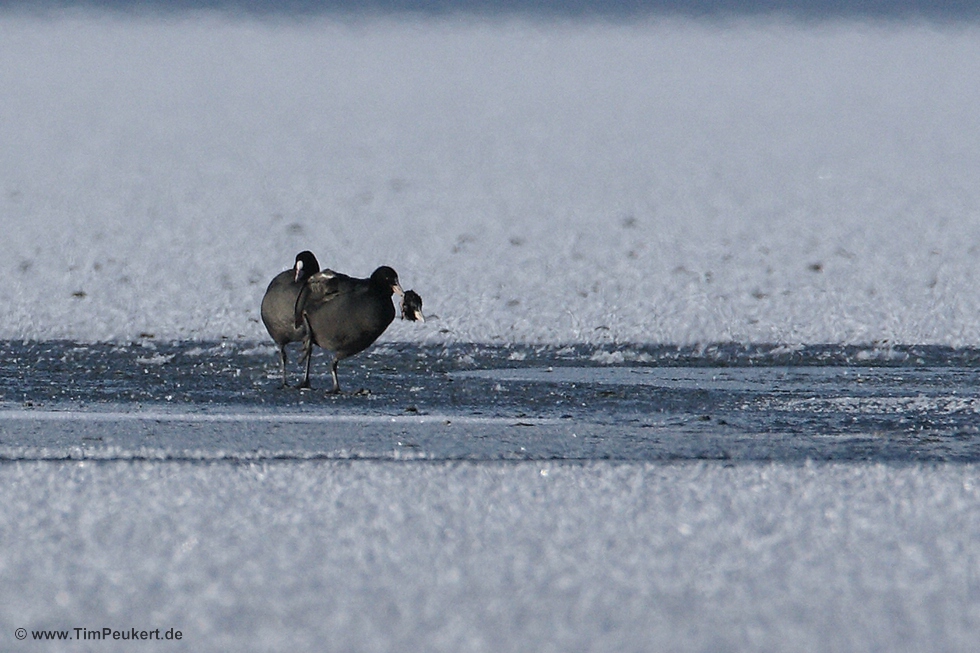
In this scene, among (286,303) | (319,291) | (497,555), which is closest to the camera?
(497,555)

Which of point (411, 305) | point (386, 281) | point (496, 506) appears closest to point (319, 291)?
point (386, 281)

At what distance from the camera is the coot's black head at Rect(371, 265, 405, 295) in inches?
258

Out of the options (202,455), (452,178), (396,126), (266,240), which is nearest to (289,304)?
(202,455)

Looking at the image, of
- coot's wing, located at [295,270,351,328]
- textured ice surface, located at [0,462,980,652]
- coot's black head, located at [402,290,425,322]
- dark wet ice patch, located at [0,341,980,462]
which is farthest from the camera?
coot's black head, located at [402,290,425,322]

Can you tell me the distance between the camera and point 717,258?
10047 millimetres

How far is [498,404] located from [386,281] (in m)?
0.99

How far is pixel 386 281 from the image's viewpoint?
6570 millimetres

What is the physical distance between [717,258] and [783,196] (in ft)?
8.46

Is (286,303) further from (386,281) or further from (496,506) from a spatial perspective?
(496,506)

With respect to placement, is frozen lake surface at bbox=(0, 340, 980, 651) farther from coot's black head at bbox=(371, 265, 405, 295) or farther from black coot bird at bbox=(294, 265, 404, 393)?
coot's black head at bbox=(371, 265, 405, 295)

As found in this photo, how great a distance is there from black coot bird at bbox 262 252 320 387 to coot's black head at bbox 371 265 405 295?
33 centimetres

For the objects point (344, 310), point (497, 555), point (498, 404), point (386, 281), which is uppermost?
point (386, 281)

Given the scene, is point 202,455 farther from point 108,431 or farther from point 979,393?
point 979,393

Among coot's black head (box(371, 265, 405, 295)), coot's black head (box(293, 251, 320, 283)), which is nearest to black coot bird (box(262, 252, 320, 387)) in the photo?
coot's black head (box(293, 251, 320, 283))
